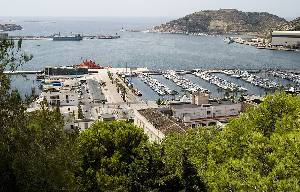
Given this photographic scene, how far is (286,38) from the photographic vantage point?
107312 mm

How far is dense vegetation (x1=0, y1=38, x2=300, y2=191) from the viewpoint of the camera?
7.78 metres

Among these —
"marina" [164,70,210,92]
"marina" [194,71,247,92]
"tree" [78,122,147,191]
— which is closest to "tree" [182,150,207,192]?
"tree" [78,122,147,191]

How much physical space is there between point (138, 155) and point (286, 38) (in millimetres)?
99118

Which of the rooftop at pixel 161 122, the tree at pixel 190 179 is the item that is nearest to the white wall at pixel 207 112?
the rooftop at pixel 161 122

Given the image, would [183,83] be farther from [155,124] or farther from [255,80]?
[155,124]

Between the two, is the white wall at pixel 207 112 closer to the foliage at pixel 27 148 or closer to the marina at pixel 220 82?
the marina at pixel 220 82

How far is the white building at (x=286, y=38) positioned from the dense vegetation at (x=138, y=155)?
95777mm

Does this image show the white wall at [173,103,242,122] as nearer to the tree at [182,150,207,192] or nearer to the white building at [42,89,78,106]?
the white building at [42,89,78,106]

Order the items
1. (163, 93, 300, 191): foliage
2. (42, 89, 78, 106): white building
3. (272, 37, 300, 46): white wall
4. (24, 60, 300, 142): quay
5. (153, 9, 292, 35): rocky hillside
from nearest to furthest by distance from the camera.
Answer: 1. (163, 93, 300, 191): foliage
2. (24, 60, 300, 142): quay
3. (42, 89, 78, 106): white building
4. (272, 37, 300, 46): white wall
5. (153, 9, 292, 35): rocky hillside

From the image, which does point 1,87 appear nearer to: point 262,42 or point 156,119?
point 156,119

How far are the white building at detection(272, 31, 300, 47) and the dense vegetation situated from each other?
9578 cm

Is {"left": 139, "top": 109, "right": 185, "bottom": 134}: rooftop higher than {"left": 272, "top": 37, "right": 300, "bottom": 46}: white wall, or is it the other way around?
Result: {"left": 272, "top": 37, "right": 300, "bottom": 46}: white wall

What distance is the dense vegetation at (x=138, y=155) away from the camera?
25.5 ft

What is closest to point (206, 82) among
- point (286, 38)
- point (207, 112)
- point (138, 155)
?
point (207, 112)
